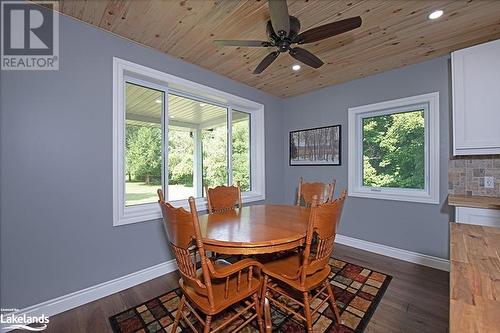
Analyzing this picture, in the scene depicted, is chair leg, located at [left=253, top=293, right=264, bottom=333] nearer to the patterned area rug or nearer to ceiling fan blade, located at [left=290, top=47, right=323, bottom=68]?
the patterned area rug

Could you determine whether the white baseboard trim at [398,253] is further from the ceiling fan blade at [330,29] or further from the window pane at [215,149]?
the ceiling fan blade at [330,29]

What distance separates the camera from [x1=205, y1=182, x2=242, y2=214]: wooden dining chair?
2443 millimetres

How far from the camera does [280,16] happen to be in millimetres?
1486

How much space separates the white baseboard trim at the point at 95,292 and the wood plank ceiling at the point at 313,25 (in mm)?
2390

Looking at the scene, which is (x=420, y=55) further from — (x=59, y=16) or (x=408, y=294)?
(x=59, y=16)

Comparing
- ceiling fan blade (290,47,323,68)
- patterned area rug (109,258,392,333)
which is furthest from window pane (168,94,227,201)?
ceiling fan blade (290,47,323,68)

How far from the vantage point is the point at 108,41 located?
214cm

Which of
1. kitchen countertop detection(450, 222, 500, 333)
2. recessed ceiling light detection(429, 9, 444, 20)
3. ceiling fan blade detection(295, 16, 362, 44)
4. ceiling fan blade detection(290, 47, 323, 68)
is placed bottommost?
kitchen countertop detection(450, 222, 500, 333)

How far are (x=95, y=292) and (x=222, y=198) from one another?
1431 mm

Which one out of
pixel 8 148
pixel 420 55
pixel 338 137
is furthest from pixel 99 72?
pixel 420 55

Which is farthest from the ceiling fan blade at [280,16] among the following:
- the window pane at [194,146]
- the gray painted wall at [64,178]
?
the window pane at [194,146]

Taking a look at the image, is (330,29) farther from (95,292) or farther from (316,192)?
(95,292)

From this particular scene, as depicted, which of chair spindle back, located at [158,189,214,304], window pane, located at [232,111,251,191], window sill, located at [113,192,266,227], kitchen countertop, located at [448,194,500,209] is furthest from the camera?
Result: window pane, located at [232,111,251,191]

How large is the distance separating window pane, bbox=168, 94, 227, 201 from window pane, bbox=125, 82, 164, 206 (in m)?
0.16
